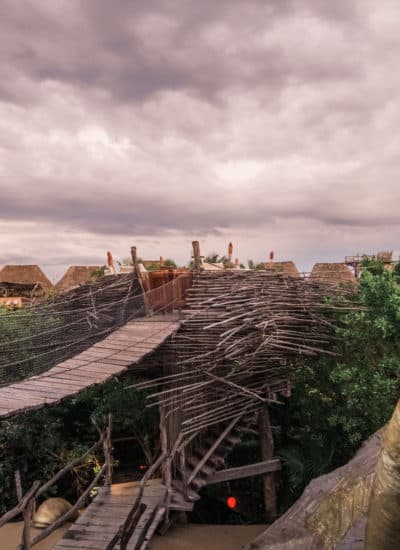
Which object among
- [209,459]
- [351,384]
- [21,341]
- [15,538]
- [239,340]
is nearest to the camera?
[239,340]

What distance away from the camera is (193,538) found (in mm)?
8750

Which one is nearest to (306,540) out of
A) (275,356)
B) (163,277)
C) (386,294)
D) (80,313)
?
(275,356)

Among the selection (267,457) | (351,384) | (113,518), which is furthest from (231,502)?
(351,384)

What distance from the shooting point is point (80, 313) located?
10570mm

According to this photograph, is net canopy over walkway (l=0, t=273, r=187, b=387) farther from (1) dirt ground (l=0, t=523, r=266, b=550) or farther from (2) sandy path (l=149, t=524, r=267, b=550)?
(2) sandy path (l=149, t=524, r=267, b=550)

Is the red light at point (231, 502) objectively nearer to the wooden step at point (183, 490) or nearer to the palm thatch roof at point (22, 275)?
the wooden step at point (183, 490)

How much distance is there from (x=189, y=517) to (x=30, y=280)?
2310cm

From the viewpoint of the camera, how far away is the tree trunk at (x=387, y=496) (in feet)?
5.59

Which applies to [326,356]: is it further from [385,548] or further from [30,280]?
[30,280]

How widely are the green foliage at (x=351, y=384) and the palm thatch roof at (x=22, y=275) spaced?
77.8 ft

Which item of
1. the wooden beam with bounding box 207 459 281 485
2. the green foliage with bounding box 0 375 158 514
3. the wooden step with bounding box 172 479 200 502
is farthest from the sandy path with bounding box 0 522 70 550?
the wooden beam with bounding box 207 459 281 485

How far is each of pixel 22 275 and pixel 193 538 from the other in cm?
2511

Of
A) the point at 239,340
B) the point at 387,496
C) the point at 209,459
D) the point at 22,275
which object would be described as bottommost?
the point at 209,459

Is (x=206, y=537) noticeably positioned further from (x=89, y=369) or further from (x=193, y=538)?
(x=89, y=369)
